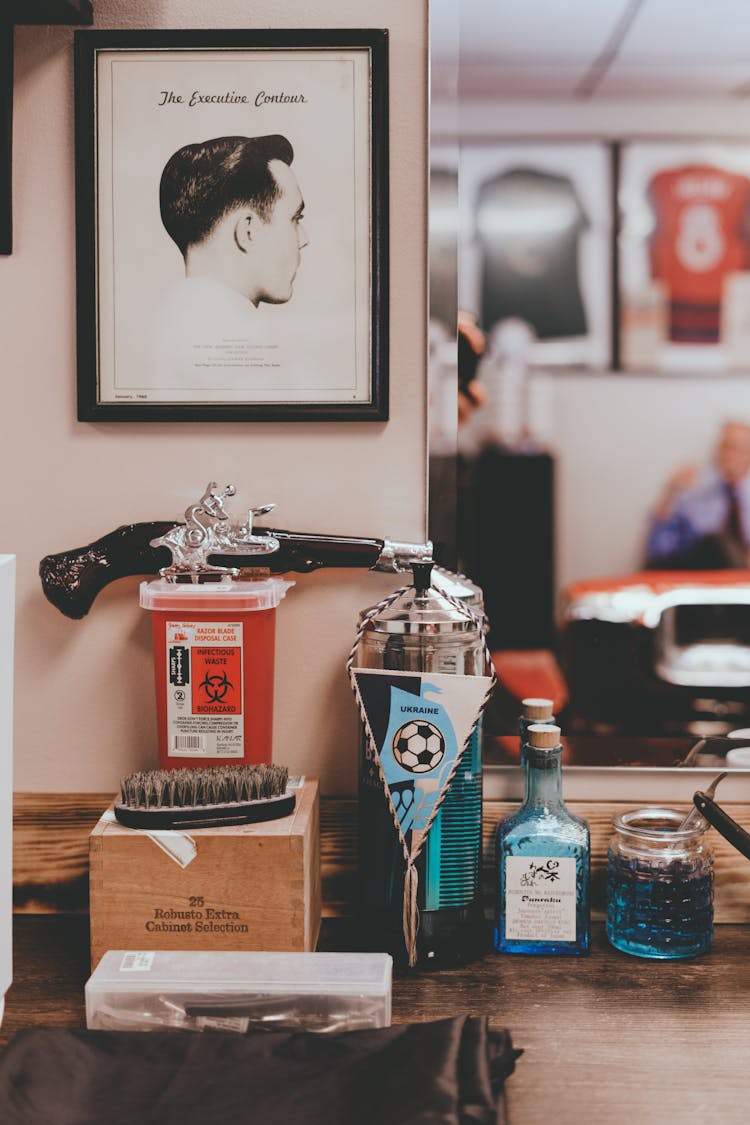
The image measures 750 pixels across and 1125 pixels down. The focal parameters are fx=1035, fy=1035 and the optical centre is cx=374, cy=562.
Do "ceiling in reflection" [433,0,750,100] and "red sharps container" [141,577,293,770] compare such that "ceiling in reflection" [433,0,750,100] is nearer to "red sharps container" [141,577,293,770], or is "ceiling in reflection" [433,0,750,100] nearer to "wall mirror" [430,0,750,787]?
"wall mirror" [430,0,750,787]

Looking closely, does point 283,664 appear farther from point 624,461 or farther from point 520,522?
point 624,461

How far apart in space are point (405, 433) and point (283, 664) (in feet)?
1.02

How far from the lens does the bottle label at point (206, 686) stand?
44.1 inches

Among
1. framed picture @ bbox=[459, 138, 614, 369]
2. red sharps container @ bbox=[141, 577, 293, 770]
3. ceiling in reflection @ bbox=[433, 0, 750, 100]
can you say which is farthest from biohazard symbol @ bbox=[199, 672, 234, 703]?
framed picture @ bbox=[459, 138, 614, 369]

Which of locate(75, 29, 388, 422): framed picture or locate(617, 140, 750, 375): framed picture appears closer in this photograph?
locate(75, 29, 388, 422): framed picture

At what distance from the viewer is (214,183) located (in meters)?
1.21

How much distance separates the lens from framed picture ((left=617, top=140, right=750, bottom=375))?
3.01 meters

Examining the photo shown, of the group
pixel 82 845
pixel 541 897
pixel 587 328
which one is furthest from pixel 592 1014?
pixel 587 328

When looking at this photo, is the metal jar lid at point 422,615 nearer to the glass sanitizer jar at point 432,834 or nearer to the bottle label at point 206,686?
the glass sanitizer jar at point 432,834

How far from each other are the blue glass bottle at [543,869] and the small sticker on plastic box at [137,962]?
0.37 m

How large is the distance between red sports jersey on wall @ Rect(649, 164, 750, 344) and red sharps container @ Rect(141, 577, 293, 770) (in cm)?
235

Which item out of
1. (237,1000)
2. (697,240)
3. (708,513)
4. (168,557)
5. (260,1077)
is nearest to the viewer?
(260,1077)

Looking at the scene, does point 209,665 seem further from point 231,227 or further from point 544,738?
point 231,227

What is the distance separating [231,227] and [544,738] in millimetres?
683
